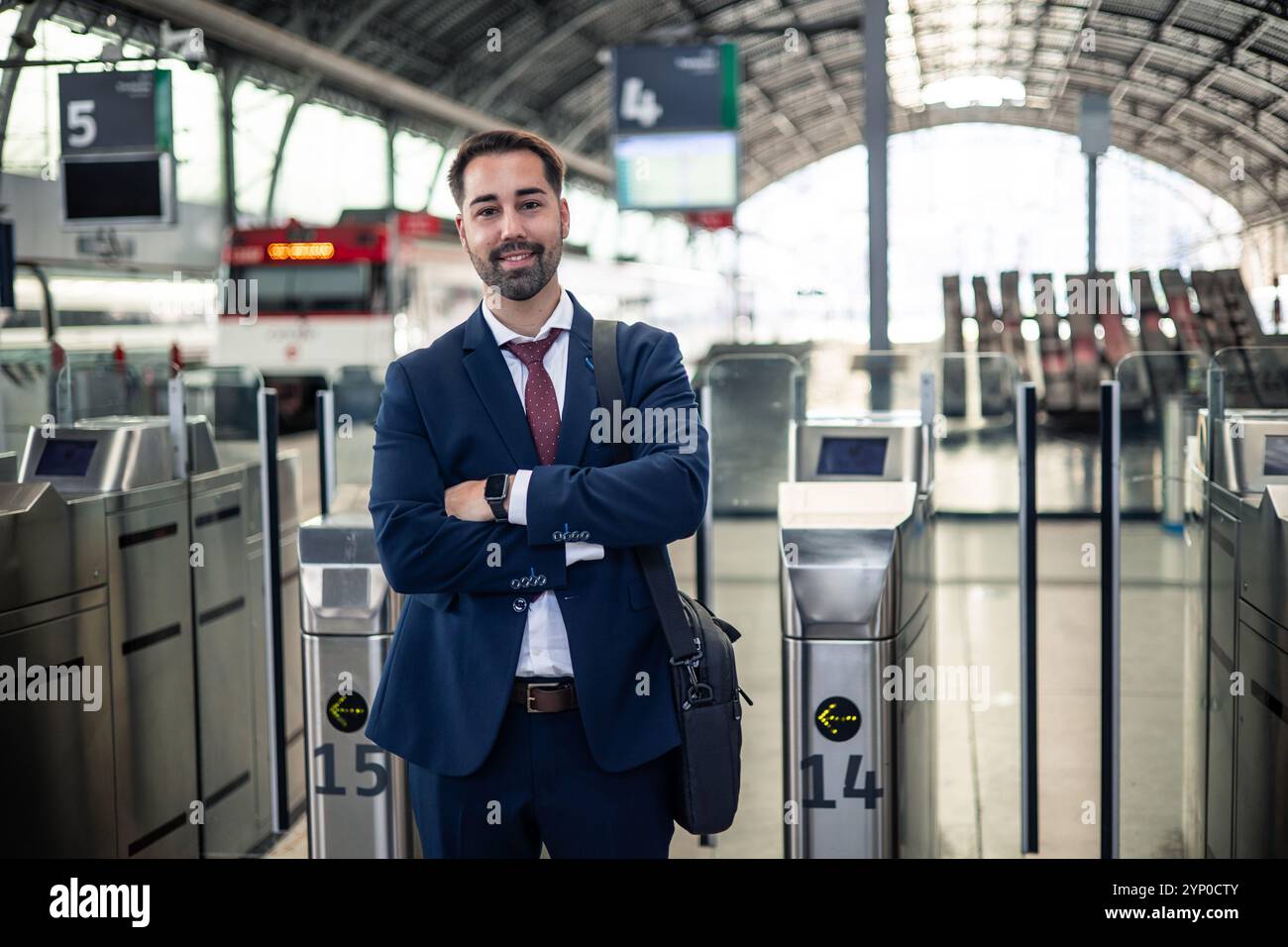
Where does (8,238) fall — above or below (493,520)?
above

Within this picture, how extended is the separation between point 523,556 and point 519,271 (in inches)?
18.9

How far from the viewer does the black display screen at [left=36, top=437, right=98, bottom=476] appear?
3.78 meters

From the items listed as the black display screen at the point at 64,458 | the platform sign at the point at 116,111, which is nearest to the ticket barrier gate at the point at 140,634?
the black display screen at the point at 64,458

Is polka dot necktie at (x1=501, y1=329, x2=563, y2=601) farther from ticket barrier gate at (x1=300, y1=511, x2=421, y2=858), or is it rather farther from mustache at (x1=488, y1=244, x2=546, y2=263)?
ticket barrier gate at (x1=300, y1=511, x2=421, y2=858)

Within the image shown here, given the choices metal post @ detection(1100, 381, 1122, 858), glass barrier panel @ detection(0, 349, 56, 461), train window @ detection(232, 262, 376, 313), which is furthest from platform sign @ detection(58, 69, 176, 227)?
metal post @ detection(1100, 381, 1122, 858)

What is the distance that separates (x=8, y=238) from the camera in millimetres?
7516

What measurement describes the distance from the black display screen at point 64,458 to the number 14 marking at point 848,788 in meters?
2.21

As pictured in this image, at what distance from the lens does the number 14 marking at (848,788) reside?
326 cm

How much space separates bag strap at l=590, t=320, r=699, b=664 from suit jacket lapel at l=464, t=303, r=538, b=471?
119mm

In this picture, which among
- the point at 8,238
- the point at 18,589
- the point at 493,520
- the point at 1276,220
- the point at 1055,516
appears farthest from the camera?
the point at 1055,516

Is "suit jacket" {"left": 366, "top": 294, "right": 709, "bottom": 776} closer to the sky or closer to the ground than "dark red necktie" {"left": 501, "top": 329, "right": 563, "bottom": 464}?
closer to the ground

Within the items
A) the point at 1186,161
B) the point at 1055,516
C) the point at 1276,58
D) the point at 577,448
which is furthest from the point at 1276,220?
the point at 577,448
